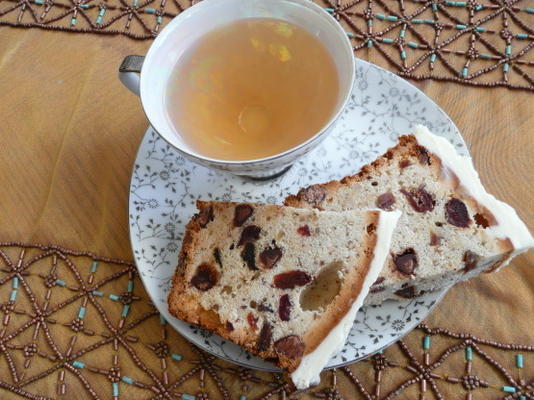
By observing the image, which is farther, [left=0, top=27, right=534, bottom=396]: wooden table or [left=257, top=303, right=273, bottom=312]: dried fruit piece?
[left=0, top=27, right=534, bottom=396]: wooden table

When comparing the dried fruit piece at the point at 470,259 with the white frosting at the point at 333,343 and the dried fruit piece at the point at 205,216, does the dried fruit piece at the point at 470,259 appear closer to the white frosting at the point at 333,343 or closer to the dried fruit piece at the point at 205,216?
the white frosting at the point at 333,343

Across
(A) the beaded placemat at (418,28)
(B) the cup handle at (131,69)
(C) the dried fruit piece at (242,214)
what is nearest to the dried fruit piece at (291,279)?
(C) the dried fruit piece at (242,214)

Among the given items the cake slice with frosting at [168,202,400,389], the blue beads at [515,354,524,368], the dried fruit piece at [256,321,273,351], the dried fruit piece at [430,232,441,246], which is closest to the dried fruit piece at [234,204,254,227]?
the cake slice with frosting at [168,202,400,389]

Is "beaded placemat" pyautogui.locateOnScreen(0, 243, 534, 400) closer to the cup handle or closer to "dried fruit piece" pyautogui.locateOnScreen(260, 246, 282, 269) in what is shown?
"dried fruit piece" pyautogui.locateOnScreen(260, 246, 282, 269)

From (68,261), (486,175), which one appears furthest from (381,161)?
(68,261)

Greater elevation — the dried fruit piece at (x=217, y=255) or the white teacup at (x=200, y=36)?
the white teacup at (x=200, y=36)

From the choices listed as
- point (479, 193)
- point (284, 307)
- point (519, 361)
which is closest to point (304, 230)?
point (284, 307)
